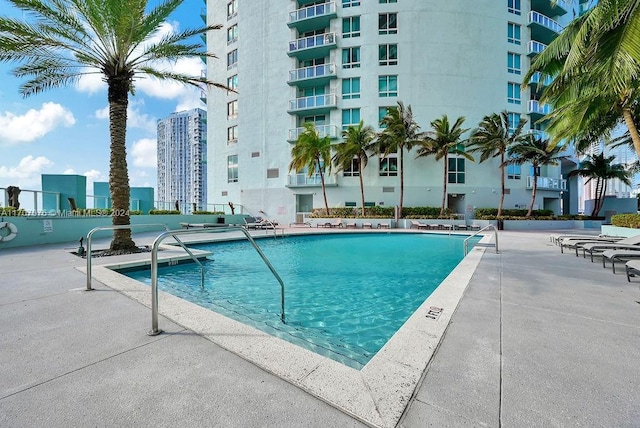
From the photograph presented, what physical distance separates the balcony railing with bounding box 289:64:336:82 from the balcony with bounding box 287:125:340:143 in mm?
4502

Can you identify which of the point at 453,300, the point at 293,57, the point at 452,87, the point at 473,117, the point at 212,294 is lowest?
the point at 212,294

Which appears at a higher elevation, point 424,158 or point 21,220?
point 424,158

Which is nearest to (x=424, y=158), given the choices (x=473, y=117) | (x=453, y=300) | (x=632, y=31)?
(x=473, y=117)

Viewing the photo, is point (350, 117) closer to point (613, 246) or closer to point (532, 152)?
point (532, 152)

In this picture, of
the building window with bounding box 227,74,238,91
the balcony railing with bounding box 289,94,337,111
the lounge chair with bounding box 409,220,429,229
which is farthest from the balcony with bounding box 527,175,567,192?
the building window with bounding box 227,74,238,91

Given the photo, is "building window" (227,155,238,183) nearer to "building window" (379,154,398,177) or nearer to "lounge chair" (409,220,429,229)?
"building window" (379,154,398,177)

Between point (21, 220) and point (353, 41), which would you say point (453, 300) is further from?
point (353, 41)

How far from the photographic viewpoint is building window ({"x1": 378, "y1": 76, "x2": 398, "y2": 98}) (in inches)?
974

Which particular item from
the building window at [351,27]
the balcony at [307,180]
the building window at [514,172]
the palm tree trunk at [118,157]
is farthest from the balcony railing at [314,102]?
the palm tree trunk at [118,157]

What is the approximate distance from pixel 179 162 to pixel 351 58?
72359mm

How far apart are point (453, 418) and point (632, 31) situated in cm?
870

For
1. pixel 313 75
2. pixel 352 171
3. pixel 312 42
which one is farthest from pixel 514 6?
pixel 352 171

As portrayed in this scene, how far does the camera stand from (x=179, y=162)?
82.4m

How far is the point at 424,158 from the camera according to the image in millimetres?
24406
